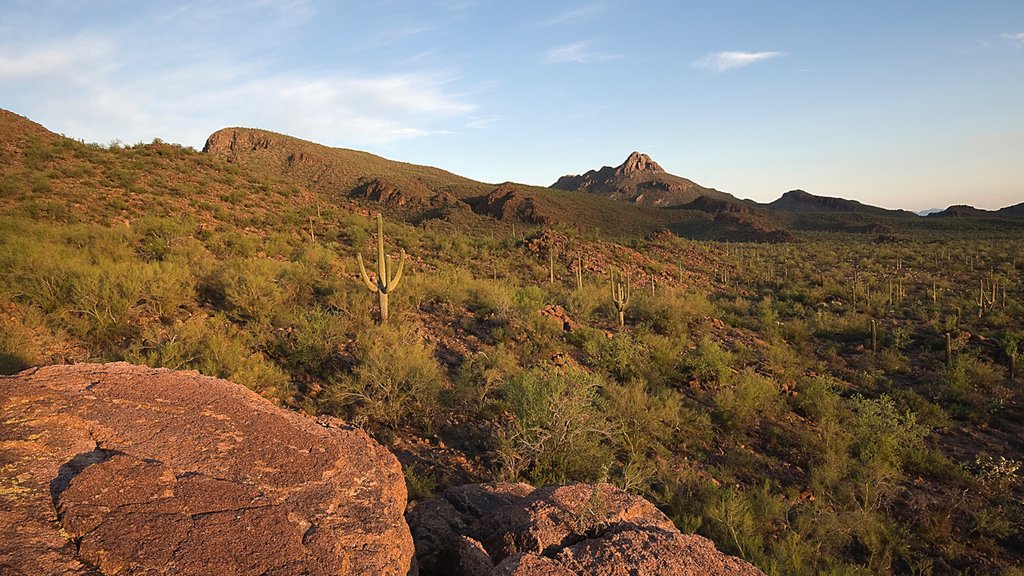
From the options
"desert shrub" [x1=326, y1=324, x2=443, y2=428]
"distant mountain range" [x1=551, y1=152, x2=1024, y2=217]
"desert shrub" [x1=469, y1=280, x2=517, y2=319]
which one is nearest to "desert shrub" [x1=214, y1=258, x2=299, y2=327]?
"desert shrub" [x1=326, y1=324, x2=443, y2=428]

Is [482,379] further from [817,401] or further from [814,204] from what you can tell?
[814,204]

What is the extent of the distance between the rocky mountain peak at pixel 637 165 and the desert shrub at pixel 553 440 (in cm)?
11827

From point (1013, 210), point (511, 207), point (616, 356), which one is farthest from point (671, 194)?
point (616, 356)

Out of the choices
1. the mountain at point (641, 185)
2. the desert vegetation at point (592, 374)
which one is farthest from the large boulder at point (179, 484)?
the mountain at point (641, 185)

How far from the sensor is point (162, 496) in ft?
8.00

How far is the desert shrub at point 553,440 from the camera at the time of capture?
5.40 m

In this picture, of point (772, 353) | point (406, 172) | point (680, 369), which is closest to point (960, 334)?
point (772, 353)

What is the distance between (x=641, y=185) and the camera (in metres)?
108

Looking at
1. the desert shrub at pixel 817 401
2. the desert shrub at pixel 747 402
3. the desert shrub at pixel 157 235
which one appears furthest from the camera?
the desert shrub at pixel 157 235

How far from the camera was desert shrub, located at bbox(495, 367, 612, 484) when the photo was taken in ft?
17.7

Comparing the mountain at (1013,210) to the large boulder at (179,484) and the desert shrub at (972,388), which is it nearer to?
the desert shrub at (972,388)

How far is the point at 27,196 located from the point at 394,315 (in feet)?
46.2

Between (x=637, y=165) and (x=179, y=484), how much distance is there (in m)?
129

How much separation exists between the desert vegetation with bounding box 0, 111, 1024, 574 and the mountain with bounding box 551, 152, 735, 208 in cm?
8138
